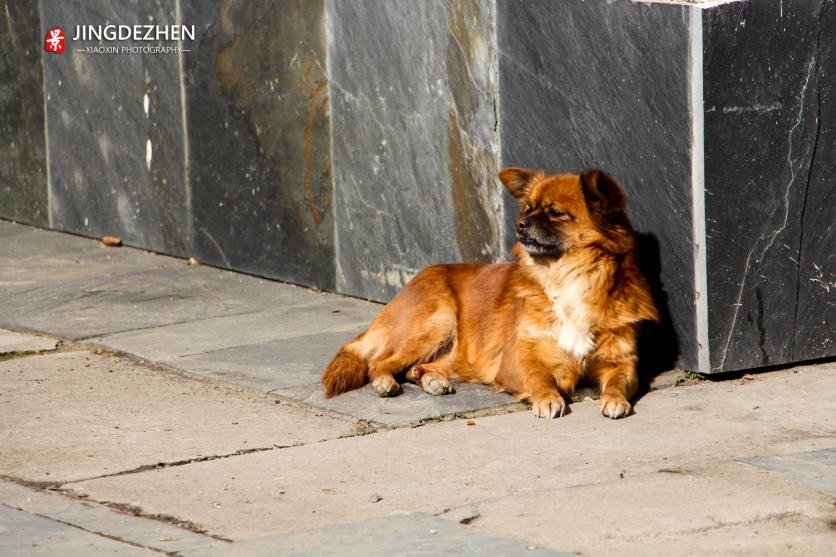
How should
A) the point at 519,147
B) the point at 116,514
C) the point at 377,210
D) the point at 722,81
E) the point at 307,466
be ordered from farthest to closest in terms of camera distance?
the point at 377,210 → the point at 519,147 → the point at 722,81 → the point at 307,466 → the point at 116,514

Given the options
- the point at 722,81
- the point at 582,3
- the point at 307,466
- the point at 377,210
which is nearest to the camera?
the point at 307,466

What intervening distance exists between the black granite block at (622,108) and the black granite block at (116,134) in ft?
11.1

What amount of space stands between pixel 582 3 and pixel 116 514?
354 cm

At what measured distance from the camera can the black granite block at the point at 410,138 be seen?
809 cm

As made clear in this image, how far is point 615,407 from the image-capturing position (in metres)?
6.45

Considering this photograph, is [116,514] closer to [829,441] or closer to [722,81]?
[829,441]

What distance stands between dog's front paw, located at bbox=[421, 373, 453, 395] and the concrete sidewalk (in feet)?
0.23

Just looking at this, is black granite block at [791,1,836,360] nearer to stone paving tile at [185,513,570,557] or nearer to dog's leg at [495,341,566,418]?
dog's leg at [495,341,566,418]

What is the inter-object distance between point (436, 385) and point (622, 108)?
1.63 meters

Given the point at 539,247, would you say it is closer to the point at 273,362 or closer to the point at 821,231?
the point at 821,231

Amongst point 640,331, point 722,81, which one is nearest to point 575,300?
point 640,331

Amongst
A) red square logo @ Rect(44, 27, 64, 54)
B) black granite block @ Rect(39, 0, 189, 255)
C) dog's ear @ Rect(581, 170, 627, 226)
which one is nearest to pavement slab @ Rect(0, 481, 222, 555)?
dog's ear @ Rect(581, 170, 627, 226)

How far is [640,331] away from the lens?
704cm

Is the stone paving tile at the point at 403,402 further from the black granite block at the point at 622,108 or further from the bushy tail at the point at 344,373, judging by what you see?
the black granite block at the point at 622,108
